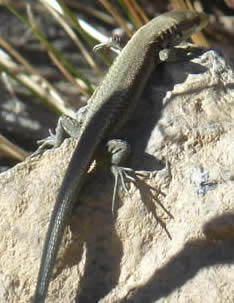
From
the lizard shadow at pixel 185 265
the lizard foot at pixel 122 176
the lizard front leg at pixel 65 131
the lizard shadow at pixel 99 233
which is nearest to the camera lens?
the lizard shadow at pixel 185 265

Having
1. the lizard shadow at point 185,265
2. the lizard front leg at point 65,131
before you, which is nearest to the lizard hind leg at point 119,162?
the lizard front leg at point 65,131

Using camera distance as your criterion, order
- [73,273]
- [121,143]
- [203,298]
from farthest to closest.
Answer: [121,143] → [73,273] → [203,298]

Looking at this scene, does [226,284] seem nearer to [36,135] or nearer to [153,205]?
[153,205]

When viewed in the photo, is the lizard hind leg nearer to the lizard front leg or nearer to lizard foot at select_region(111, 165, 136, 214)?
lizard foot at select_region(111, 165, 136, 214)

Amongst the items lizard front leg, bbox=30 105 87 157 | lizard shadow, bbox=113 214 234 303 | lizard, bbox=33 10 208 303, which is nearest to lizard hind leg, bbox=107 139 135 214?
lizard, bbox=33 10 208 303

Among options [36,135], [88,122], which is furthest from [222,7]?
[88,122]

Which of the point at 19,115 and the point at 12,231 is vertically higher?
the point at 12,231

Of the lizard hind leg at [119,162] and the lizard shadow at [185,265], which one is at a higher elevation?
the lizard hind leg at [119,162]

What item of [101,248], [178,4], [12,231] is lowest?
[178,4]

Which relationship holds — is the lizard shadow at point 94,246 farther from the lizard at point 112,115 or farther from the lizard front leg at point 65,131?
the lizard front leg at point 65,131
